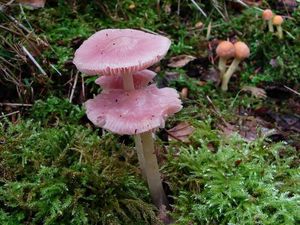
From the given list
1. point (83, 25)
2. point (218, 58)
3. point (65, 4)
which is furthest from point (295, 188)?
point (65, 4)

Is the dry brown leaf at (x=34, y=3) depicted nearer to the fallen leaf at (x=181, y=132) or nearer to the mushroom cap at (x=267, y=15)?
the fallen leaf at (x=181, y=132)

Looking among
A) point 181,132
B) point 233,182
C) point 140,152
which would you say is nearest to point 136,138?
point 140,152

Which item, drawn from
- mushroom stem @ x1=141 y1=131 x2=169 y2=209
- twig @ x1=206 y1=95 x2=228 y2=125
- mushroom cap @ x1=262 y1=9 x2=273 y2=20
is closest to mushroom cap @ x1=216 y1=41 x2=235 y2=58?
twig @ x1=206 y1=95 x2=228 y2=125

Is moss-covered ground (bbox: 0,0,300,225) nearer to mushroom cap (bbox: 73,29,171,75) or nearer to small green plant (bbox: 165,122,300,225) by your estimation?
small green plant (bbox: 165,122,300,225)

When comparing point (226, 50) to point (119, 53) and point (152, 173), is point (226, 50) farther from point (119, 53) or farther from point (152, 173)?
point (119, 53)

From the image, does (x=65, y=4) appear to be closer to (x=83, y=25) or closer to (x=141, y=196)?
(x=83, y=25)

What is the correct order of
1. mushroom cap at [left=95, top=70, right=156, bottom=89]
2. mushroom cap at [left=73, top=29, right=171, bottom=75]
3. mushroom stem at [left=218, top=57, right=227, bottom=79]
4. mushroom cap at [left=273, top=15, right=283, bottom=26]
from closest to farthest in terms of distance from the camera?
mushroom cap at [left=73, top=29, right=171, bottom=75] < mushroom cap at [left=95, top=70, right=156, bottom=89] < mushroom stem at [left=218, top=57, right=227, bottom=79] < mushroom cap at [left=273, top=15, right=283, bottom=26]

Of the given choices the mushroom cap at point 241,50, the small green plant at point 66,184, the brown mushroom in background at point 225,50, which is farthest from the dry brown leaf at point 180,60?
the small green plant at point 66,184
